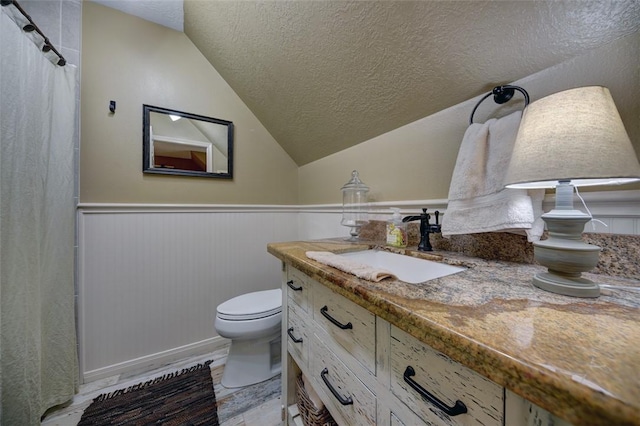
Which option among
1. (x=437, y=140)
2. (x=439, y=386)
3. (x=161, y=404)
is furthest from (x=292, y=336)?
(x=437, y=140)

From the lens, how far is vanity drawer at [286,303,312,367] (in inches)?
33.1

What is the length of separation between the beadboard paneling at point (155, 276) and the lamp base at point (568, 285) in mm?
1771

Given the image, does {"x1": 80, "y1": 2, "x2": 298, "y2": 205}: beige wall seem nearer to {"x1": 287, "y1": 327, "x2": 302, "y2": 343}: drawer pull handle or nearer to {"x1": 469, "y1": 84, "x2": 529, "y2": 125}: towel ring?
{"x1": 287, "y1": 327, "x2": 302, "y2": 343}: drawer pull handle

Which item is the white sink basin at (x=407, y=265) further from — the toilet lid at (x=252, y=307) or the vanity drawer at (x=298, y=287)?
the toilet lid at (x=252, y=307)

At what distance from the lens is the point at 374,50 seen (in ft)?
3.27

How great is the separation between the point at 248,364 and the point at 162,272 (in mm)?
844

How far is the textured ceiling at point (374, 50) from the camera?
68 centimetres

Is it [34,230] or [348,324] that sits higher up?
[34,230]

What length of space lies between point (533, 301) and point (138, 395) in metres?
1.85

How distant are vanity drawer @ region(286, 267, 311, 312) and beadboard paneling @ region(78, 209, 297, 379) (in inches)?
39.7

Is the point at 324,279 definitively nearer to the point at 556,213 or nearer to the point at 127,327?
the point at 556,213

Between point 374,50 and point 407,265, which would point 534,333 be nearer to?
point 407,265

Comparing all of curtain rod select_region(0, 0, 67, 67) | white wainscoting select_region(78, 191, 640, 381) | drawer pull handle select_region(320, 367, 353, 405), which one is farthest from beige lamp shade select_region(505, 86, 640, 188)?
curtain rod select_region(0, 0, 67, 67)

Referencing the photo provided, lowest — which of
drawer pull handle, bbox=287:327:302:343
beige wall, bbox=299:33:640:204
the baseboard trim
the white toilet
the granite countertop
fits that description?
the baseboard trim
